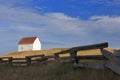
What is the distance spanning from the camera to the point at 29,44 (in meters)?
108

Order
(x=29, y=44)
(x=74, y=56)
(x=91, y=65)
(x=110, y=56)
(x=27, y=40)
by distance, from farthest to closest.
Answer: (x=27, y=40)
(x=29, y=44)
(x=74, y=56)
(x=91, y=65)
(x=110, y=56)

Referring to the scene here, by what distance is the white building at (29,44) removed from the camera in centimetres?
10818

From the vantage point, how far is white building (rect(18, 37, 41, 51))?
10818 cm

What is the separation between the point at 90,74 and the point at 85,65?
1.26 meters

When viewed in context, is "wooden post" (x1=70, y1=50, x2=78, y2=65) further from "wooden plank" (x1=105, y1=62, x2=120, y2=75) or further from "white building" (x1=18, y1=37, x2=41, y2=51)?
"white building" (x1=18, y1=37, x2=41, y2=51)

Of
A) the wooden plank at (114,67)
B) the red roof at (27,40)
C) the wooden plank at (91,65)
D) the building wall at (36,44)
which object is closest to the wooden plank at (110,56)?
the wooden plank at (114,67)

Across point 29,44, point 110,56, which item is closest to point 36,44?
point 29,44

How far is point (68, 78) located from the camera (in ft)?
39.7

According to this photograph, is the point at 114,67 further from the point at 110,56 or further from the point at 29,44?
the point at 29,44

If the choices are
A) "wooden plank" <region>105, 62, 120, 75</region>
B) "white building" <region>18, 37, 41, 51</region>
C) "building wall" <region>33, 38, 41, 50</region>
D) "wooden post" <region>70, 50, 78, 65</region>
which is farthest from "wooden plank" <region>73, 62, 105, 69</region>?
"building wall" <region>33, 38, 41, 50</region>

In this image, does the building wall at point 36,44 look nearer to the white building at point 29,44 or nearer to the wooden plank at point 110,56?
the white building at point 29,44

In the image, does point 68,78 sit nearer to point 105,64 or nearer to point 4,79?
point 105,64

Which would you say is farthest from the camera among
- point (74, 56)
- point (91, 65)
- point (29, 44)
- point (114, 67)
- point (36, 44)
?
point (36, 44)

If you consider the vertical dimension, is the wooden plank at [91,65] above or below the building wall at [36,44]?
below
